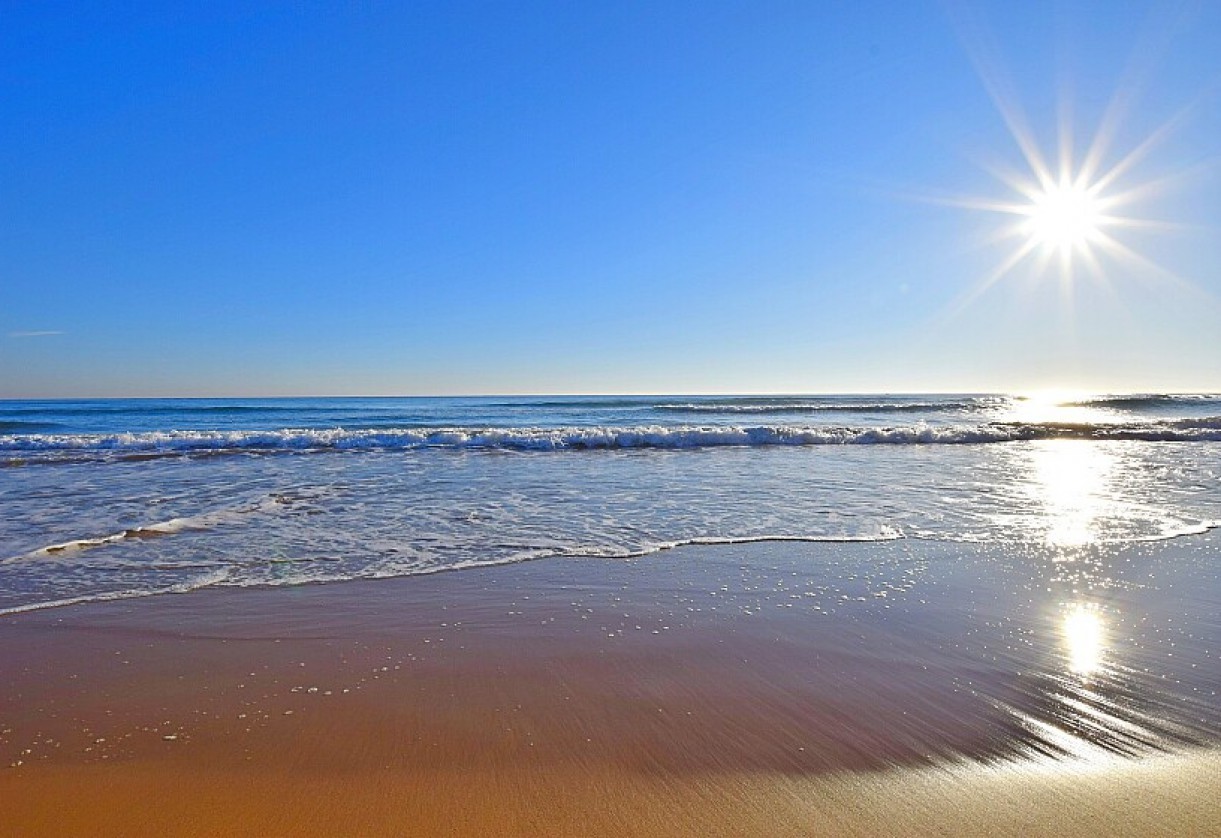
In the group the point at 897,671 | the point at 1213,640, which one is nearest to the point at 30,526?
the point at 897,671

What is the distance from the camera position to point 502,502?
8.58 m

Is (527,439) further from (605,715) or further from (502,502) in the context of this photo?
(605,715)

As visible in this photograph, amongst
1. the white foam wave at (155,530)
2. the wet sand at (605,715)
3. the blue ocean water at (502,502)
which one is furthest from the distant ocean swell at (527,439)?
the wet sand at (605,715)

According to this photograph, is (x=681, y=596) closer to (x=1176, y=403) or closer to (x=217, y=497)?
(x=217, y=497)

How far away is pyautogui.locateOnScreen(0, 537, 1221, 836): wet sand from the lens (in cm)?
210

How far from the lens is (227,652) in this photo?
350 cm

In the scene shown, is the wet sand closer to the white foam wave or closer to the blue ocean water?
the blue ocean water

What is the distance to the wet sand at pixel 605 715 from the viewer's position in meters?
2.10

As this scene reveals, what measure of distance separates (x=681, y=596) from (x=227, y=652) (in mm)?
2769

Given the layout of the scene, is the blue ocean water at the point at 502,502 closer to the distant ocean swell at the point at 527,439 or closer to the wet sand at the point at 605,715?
the distant ocean swell at the point at 527,439

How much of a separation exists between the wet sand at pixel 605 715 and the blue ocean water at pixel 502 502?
130cm

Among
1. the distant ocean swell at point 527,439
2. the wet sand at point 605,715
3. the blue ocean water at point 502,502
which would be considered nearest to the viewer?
the wet sand at point 605,715

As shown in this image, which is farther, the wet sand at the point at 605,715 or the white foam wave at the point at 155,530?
the white foam wave at the point at 155,530

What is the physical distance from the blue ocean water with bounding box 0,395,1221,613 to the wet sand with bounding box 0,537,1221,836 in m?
1.30
